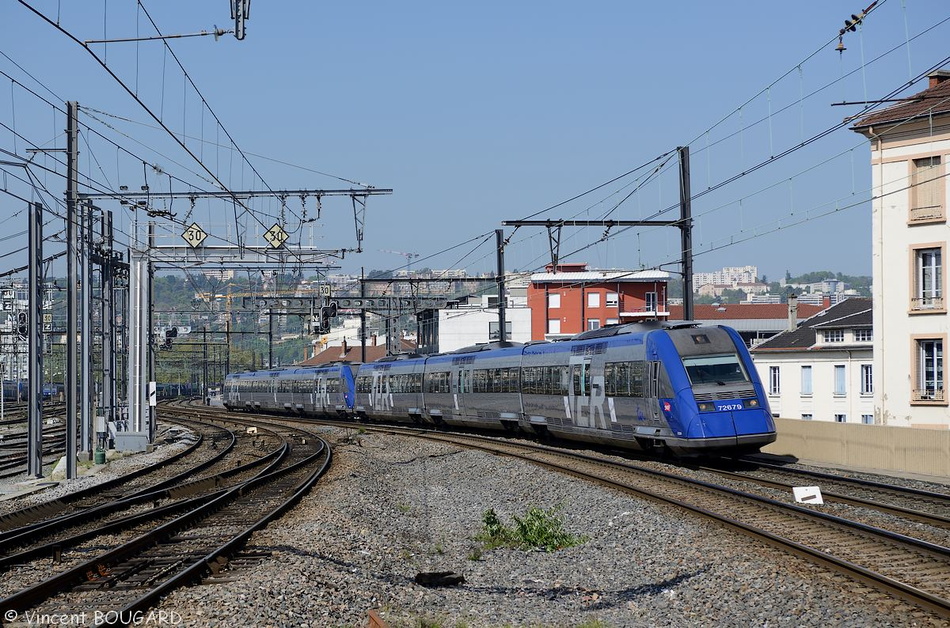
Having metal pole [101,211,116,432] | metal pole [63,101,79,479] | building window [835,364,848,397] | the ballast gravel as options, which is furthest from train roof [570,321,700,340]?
building window [835,364,848,397]

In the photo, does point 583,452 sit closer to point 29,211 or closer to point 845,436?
point 845,436

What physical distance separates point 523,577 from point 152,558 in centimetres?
432

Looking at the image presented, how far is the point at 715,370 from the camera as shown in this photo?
21125 millimetres

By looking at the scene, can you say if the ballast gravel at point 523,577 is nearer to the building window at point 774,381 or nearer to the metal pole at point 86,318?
the metal pole at point 86,318

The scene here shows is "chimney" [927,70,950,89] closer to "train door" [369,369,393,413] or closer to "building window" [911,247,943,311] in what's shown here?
"building window" [911,247,943,311]

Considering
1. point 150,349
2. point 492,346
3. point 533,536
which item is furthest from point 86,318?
point 533,536

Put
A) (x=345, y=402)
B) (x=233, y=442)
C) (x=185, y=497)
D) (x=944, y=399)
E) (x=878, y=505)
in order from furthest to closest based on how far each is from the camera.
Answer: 1. (x=345, y=402)
2. (x=233, y=442)
3. (x=944, y=399)
4. (x=185, y=497)
5. (x=878, y=505)

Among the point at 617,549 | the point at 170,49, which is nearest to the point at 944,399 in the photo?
the point at 617,549

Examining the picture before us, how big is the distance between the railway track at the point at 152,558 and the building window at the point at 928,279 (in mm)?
20932

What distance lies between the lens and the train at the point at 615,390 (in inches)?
816

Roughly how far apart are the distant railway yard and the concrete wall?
149 centimetres

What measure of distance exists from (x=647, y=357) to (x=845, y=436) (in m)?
4.85

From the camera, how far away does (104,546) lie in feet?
43.5

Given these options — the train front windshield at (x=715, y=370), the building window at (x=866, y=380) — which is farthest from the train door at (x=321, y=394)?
the train front windshield at (x=715, y=370)
